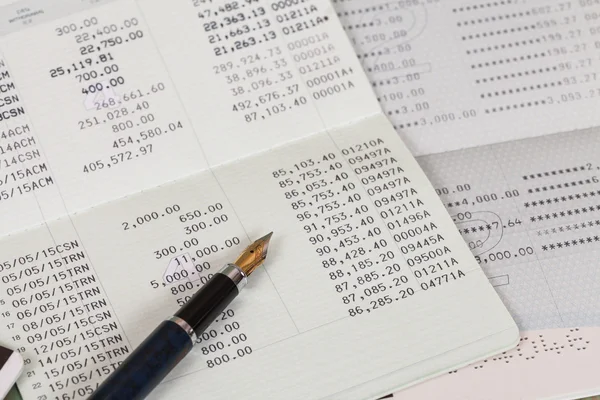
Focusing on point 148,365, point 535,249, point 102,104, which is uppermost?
point 102,104

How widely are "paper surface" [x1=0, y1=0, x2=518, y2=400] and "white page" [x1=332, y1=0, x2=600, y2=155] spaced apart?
0.12 ft

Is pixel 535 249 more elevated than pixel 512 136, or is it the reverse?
pixel 512 136

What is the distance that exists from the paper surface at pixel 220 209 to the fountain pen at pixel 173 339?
0.08ft

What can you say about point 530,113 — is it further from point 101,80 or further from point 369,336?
point 101,80

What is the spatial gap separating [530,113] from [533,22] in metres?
0.10

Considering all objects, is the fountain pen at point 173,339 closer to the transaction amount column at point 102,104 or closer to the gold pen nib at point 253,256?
the gold pen nib at point 253,256

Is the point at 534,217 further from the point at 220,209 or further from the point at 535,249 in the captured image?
the point at 220,209

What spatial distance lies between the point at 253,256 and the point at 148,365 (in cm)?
11

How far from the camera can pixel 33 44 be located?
1.94 ft

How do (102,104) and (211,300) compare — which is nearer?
(211,300)

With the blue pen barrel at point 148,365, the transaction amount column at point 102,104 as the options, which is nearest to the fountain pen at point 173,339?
the blue pen barrel at point 148,365

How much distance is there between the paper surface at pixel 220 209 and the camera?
0.49 m

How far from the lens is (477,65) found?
0.65m

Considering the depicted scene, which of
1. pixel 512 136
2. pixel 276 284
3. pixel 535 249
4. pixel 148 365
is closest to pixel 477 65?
pixel 512 136
